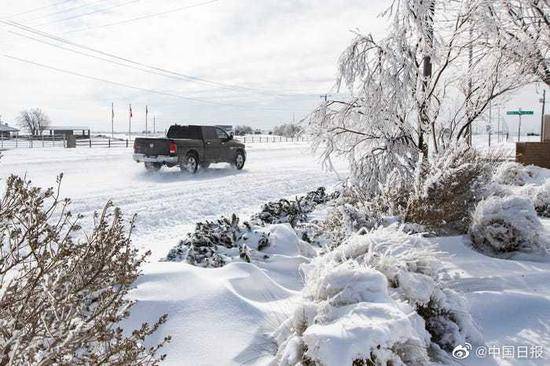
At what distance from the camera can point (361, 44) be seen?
889 cm

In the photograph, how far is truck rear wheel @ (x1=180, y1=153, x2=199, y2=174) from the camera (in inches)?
656

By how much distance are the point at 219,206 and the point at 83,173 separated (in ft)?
27.4

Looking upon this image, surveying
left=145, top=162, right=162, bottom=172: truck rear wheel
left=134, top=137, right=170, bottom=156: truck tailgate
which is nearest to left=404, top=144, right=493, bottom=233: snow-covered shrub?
left=134, top=137, right=170, bottom=156: truck tailgate

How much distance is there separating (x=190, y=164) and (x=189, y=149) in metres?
0.55

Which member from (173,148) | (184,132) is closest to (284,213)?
(173,148)

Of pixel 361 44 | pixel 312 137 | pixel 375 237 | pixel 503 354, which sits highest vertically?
pixel 361 44

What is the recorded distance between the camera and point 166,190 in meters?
11.9

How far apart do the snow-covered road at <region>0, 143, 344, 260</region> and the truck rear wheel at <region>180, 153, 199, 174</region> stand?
0.40 m

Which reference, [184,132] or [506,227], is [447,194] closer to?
[506,227]

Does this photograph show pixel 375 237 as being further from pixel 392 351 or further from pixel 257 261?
pixel 257 261

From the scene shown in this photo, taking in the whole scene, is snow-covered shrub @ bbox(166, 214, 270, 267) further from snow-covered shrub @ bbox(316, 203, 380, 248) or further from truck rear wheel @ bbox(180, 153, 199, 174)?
truck rear wheel @ bbox(180, 153, 199, 174)

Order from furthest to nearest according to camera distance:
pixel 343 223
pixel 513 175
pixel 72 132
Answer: pixel 72 132 < pixel 513 175 < pixel 343 223

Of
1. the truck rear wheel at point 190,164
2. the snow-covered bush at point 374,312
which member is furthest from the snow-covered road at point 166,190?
the snow-covered bush at point 374,312

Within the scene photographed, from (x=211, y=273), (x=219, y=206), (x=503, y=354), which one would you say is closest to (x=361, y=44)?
(x=219, y=206)
